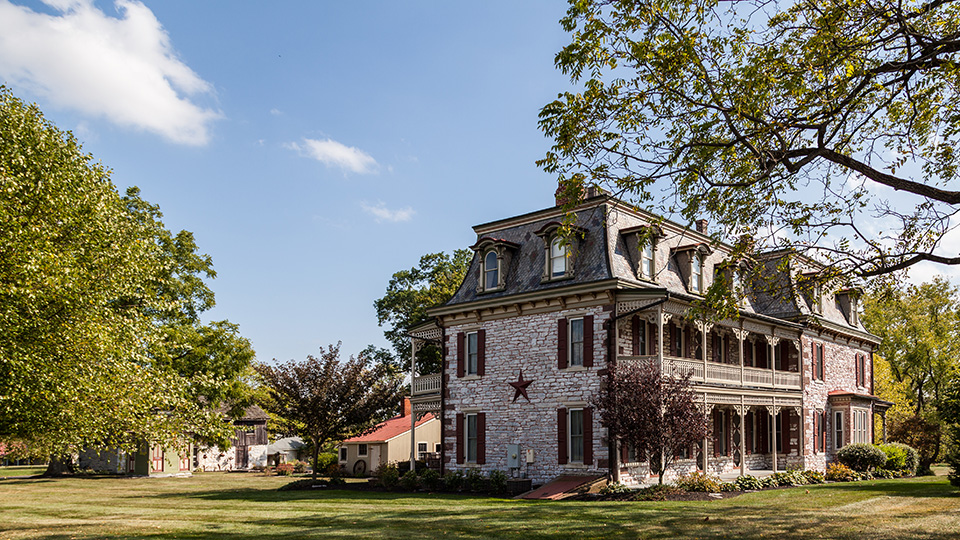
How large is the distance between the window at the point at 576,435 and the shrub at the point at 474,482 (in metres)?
3.26

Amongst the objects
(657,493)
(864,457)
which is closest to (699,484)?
(657,493)

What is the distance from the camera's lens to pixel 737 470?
31.9 meters

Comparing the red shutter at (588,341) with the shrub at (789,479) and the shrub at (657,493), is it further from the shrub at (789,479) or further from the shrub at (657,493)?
the shrub at (789,479)

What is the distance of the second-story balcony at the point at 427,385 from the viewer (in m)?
32.1

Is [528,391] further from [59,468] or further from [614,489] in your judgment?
[59,468]

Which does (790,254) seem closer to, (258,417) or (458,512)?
(458,512)

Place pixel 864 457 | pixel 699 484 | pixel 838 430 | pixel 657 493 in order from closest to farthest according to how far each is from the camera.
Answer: pixel 657 493 → pixel 699 484 → pixel 864 457 → pixel 838 430

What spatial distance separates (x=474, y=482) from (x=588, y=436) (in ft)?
14.3

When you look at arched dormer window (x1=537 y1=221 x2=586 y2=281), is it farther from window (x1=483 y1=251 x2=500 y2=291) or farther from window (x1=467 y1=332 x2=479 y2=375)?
window (x1=467 y1=332 x2=479 y2=375)

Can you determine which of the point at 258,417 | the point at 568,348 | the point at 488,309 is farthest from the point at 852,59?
the point at 258,417

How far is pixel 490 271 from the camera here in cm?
3047

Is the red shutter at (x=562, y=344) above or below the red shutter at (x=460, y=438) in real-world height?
above

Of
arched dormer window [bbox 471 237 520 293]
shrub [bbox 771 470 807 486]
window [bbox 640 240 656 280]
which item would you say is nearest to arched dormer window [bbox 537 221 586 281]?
arched dormer window [bbox 471 237 520 293]

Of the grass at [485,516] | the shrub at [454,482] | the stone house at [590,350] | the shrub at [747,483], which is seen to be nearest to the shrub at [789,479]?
the stone house at [590,350]
